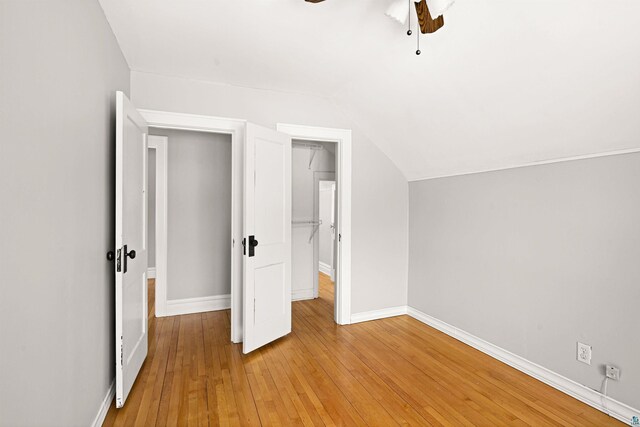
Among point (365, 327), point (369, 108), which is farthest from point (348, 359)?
point (369, 108)

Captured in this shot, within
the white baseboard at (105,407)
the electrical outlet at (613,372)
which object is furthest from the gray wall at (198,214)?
the electrical outlet at (613,372)

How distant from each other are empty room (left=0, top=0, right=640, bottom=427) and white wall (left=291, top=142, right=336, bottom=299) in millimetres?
827

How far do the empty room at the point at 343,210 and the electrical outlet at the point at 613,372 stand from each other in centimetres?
2

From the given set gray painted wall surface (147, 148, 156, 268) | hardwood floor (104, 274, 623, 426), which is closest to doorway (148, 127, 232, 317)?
hardwood floor (104, 274, 623, 426)

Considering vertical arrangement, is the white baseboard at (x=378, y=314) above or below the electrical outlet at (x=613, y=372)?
below

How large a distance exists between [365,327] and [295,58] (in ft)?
8.91

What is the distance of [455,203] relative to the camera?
3514mm

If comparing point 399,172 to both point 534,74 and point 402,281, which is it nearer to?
point 402,281

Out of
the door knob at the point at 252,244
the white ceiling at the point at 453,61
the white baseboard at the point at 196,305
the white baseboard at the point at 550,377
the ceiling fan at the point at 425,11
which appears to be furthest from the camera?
the white baseboard at the point at 196,305

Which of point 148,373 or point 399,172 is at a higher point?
point 399,172

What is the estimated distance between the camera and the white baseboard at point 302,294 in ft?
16.0

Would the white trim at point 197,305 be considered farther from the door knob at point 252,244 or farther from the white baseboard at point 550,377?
the white baseboard at point 550,377

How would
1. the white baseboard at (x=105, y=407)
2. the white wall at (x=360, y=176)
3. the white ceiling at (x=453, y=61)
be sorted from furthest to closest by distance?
the white wall at (x=360, y=176)
the white baseboard at (x=105, y=407)
the white ceiling at (x=453, y=61)

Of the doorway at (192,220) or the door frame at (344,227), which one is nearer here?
the door frame at (344,227)
